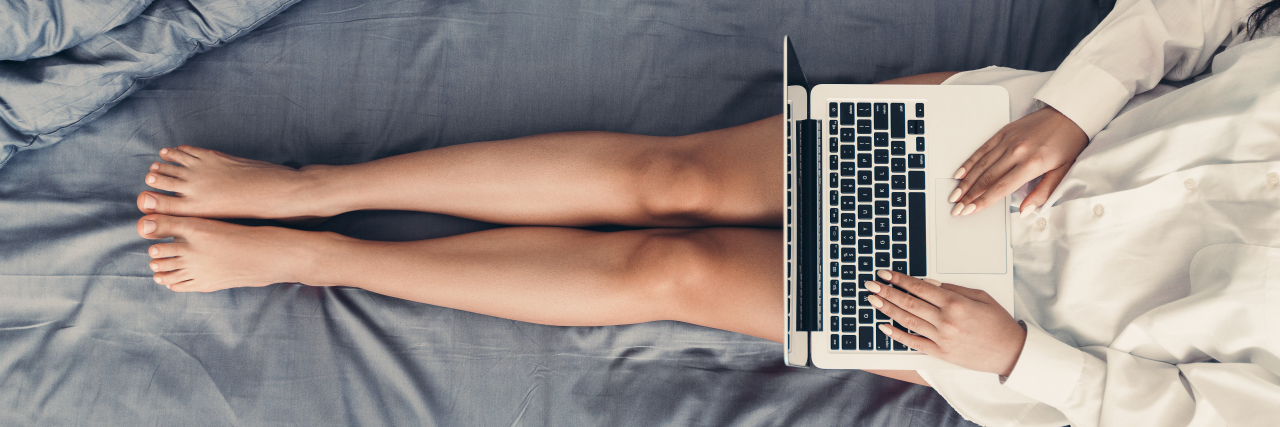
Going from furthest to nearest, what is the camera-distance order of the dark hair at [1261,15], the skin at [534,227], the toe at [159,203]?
the toe at [159,203] < the skin at [534,227] < the dark hair at [1261,15]

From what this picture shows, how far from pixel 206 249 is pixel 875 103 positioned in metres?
1.02

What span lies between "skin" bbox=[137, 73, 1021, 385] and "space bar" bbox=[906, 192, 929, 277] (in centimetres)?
17

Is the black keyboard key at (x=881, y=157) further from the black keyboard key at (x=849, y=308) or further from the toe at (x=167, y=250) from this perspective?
the toe at (x=167, y=250)

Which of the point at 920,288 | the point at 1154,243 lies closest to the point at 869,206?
the point at 920,288

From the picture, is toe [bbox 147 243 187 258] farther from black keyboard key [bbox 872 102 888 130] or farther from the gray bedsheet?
black keyboard key [bbox 872 102 888 130]

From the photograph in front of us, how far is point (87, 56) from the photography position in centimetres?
111

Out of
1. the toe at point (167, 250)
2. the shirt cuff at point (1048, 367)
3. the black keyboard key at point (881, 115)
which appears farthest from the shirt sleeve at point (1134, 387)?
the toe at point (167, 250)

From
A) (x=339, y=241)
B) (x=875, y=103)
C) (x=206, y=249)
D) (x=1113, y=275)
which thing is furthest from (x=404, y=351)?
(x=1113, y=275)

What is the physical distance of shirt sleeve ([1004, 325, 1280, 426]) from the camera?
30.5 inches

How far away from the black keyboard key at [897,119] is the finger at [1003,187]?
0.42 ft

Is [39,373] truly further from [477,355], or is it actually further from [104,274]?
[477,355]

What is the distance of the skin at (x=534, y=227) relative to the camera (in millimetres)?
995

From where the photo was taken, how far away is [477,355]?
1141 mm

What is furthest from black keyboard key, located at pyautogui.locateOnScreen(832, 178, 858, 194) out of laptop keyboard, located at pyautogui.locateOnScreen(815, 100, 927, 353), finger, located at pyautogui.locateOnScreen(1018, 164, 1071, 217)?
finger, located at pyautogui.locateOnScreen(1018, 164, 1071, 217)
